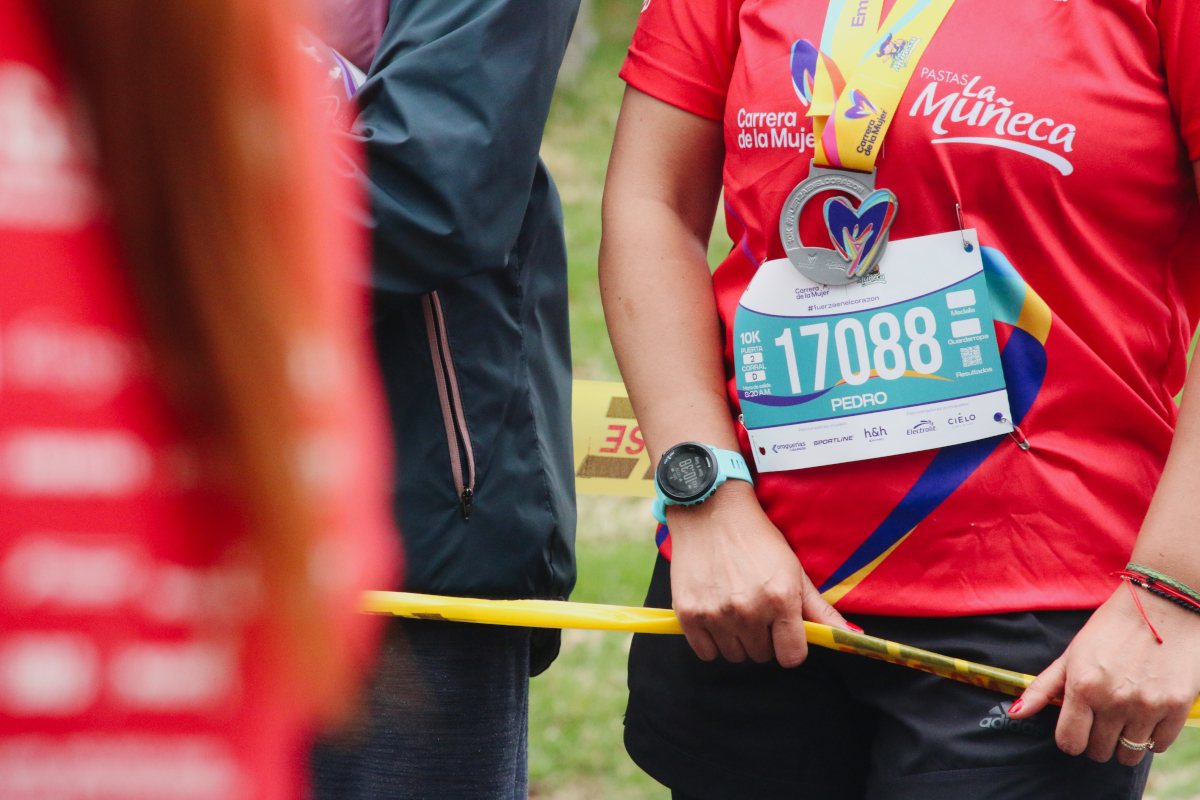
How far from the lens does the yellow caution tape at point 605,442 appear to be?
2.22 metres

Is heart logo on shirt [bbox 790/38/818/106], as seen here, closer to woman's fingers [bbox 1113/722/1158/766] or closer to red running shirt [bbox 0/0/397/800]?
woman's fingers [bbox 1113/722/1158/766]

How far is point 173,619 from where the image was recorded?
1.86 feet

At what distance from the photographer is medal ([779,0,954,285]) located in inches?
54.2

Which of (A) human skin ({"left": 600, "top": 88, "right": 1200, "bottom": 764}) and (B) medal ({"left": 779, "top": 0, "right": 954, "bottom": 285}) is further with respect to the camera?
Result: (B) medal ({"left": 779, "top": 0, "right": 954, "bottom": 285})

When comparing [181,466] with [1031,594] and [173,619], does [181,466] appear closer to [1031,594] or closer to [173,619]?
[173,619]

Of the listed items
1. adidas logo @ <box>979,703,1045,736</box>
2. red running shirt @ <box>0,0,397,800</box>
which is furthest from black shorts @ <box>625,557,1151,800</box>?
red running shirt @ <box>0,0,397,800</box>

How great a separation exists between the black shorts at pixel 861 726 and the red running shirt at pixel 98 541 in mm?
1014

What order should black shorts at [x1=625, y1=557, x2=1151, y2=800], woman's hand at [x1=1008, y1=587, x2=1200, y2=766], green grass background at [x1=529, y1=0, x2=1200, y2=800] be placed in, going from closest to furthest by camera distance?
woman's hand at [x1=1008, y1=587, x2=1200, y2=766]
black shorts at [x1=625, y1=557, x2=1151, y2=800]
green grass background at [x1=529, y1=0, x2=1200, y2=800]

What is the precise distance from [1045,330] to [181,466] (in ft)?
3.62

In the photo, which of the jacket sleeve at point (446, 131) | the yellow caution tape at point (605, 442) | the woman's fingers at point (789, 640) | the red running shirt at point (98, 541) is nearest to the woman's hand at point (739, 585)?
the woman's fingers at point (789, 640)

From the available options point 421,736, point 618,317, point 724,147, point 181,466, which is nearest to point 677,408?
point 618,317

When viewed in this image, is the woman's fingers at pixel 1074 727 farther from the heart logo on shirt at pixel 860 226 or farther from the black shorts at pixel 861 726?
the heart logo on shirt at pixel 860 226

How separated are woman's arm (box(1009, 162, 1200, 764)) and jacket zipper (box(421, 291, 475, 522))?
2.63ft

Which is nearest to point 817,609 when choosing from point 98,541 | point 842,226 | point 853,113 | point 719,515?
point 719,515
